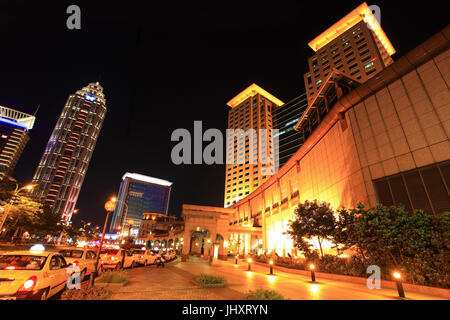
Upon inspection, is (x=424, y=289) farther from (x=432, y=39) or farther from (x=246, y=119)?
(x=246, y=119)

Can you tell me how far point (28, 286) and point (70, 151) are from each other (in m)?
159

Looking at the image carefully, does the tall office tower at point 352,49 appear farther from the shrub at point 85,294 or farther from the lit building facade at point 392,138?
the shrub at point 85,294

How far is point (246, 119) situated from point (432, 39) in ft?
313

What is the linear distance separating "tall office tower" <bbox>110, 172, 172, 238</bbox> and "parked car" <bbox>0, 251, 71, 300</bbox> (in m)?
176

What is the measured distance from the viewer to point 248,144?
10412 centimetres

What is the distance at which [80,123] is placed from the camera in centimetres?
14375

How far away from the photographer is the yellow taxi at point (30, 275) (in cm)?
559

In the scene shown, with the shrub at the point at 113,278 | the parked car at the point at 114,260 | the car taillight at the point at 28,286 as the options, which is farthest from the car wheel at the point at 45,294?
the parked car at the point at 114,260

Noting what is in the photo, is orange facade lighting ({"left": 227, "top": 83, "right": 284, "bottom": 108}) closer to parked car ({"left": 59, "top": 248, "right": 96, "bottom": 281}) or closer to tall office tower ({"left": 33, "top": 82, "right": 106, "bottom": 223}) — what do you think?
tall office tower ({"left": 33, "top": 82, "right": 106, "bottom": 223})

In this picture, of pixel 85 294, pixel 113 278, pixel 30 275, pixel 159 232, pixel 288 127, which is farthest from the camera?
pixel 159 232

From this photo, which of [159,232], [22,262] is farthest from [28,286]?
[159,232]

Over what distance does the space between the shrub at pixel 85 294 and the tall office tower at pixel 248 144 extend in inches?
3460

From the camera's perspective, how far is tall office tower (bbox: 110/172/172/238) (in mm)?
173400

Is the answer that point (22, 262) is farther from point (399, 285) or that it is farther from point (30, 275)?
point (399, 285)
